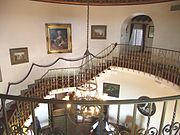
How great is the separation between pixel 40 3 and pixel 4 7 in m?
1.69

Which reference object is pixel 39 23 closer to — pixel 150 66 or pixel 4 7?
pixel 4 7

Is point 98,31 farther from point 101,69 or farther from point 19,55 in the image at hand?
point 19,55

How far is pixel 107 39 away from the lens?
9219 mm

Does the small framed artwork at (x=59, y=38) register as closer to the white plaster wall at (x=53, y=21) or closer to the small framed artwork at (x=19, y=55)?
the white plaster wall at (x=53, y=21)

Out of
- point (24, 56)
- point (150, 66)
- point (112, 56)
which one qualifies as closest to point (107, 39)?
point (112, 56)

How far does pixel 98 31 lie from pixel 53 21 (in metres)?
2.44

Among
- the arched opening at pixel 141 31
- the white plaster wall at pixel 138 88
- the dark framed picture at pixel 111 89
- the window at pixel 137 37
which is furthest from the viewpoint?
the window at pixel 137 37

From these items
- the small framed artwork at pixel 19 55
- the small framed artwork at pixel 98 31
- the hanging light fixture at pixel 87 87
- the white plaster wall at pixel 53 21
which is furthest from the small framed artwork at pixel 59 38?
the small framed artwork at pixel 98 31

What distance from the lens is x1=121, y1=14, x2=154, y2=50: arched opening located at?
39.9 feet

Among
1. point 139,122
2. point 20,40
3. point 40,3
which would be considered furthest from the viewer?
point 139,122

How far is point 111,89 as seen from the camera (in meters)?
9.16

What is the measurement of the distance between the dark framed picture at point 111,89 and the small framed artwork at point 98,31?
103 inches

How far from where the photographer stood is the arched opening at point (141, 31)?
39.9 ft

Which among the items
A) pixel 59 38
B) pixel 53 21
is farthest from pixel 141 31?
pixel 53 21
